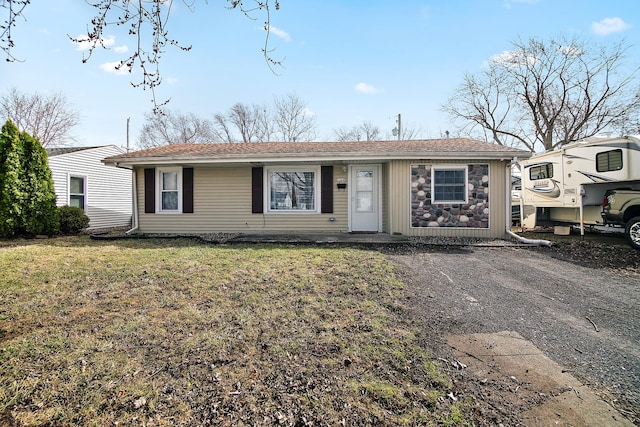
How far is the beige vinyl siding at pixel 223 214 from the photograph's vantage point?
945cm

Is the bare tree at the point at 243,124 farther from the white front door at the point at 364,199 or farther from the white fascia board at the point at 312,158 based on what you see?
the white front door at the point at 364,199

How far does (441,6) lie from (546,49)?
20.2 m

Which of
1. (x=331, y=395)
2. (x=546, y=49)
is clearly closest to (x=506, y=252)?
(x=331, y=395)

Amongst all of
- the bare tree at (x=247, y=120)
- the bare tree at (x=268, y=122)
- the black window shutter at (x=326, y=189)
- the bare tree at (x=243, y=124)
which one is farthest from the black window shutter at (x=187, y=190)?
the bare tree at (x=247, y=120)

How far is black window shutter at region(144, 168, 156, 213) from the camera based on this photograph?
31.4ft

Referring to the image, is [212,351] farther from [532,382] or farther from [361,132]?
[361,132]

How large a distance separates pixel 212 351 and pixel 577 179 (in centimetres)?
1084

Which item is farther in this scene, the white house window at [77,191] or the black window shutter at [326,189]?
the white house window at [77,191]

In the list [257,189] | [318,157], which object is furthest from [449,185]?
[257,189]

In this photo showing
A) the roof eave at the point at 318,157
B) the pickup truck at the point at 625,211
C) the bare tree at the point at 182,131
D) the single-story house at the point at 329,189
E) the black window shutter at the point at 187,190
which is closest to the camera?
the pickup truck at the point at 625,211

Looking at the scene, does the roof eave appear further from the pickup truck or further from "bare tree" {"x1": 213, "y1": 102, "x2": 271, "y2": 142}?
"bare tree" {"x1": 213, "y1": 102, "x2": 271, "y2": 142}

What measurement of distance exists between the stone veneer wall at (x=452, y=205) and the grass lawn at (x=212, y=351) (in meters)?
4.18

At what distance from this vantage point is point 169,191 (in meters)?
9.72

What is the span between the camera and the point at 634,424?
1.83 m
